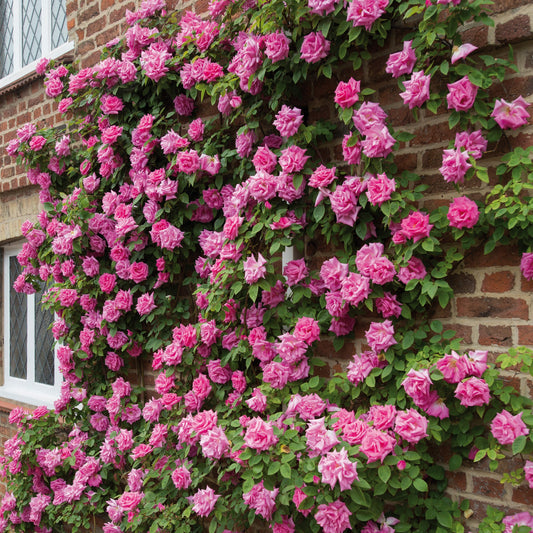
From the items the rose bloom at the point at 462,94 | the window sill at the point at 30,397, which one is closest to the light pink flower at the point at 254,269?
the rose bloom at the point at 462,94

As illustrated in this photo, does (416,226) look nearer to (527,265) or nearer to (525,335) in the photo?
(527,265)

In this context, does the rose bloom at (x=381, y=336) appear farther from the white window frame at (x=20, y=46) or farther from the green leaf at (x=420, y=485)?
the white window frame at (x=20, y=46)

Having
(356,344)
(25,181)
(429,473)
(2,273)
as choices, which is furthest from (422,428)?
(2,273)

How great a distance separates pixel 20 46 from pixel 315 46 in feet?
12.7

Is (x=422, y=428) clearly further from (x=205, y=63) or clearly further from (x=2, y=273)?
(x=2, y=273)

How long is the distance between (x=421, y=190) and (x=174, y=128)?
1.71m

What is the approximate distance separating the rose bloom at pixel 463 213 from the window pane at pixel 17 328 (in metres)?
4.46

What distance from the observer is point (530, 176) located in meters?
2.07

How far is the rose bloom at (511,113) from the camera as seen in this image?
2119 mm

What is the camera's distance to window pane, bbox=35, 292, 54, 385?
5.19 meters

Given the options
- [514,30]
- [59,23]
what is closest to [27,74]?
[59,23]

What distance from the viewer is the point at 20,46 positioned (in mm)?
5387

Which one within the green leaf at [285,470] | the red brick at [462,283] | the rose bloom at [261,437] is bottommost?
the green leaf at [285,470]

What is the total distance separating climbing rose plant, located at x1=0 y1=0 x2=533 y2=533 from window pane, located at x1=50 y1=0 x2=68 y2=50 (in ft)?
3.32
